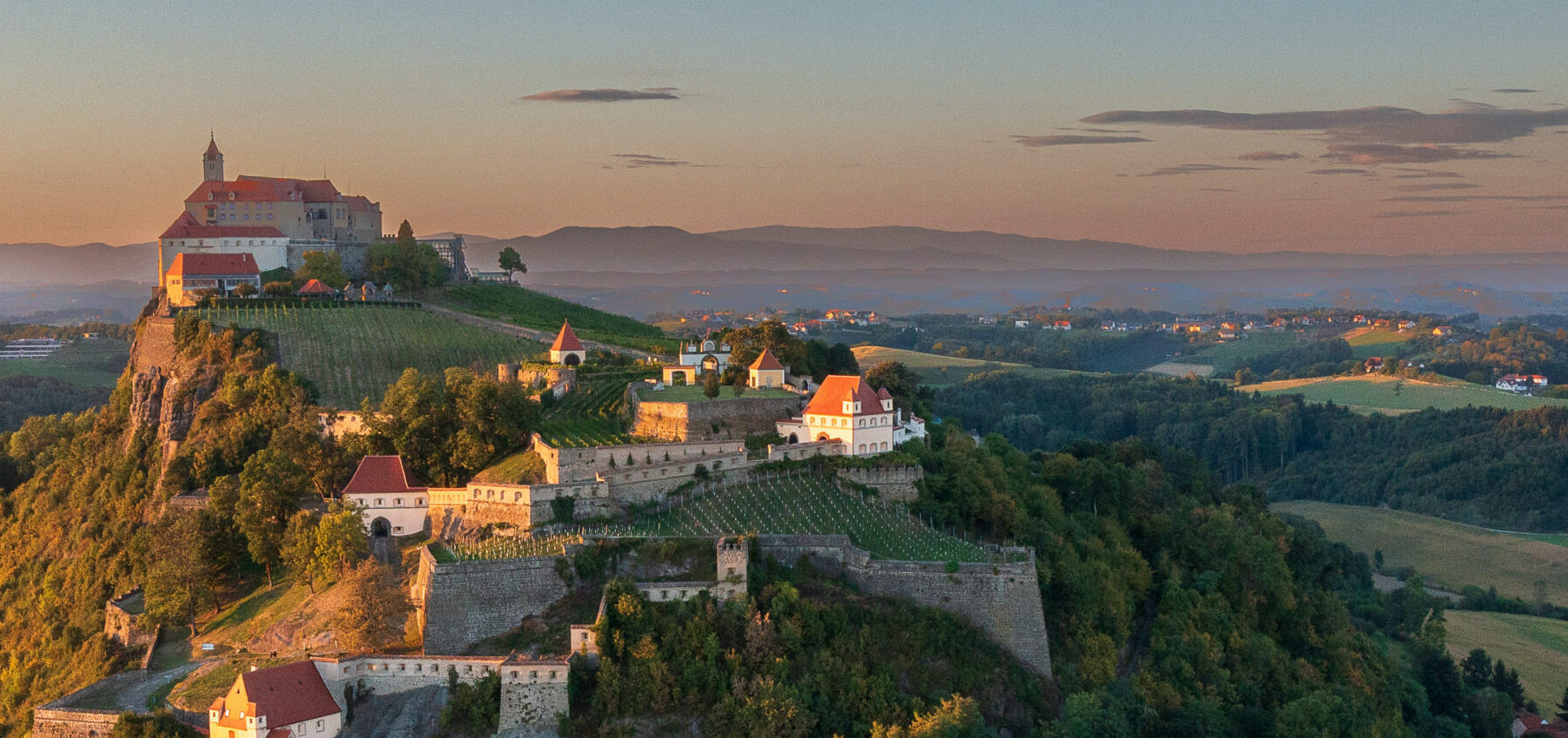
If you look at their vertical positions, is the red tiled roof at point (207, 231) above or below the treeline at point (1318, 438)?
above

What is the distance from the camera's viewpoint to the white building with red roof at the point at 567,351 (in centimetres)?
7394

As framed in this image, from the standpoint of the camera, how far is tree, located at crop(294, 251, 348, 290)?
9112cm

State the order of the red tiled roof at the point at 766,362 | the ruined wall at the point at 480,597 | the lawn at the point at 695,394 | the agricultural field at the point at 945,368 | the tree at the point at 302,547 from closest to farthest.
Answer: the ruined wall at the point at 480,597
the tree at the point at 302,547
the lawn at the point at 695,394
the red tiled roof at the point at 766,362
the agricultural field at the point at 945,368

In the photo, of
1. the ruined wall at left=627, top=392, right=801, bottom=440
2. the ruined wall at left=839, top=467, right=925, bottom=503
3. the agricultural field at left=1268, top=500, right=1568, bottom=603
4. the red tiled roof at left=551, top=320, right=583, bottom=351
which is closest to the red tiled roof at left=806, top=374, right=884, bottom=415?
the ruined wall at left=627, top=392, right=801, bottom=440

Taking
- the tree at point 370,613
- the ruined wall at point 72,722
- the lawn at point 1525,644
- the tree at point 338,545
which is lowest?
the lawn at point 1525,644

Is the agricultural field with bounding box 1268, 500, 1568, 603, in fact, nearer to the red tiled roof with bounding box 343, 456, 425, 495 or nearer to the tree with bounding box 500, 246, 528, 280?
the tree with bounding box 500, 246, 528, 280

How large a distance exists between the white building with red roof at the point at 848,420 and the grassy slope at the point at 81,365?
348ft

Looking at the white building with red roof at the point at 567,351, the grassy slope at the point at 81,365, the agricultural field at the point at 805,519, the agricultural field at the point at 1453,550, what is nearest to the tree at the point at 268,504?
the agricultural field at the point at 805,519

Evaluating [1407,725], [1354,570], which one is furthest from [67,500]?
[1354,570]

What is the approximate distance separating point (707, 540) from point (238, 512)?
22545 millimetres

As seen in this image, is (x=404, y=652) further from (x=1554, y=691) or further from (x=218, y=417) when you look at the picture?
(x=1554, y=691)

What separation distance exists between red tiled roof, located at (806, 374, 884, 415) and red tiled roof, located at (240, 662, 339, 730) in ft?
77.8

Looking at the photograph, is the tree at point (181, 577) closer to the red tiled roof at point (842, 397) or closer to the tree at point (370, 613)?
the tree at point (370, 613)

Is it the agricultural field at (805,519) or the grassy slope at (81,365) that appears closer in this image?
the agricultural field at (805,519)
